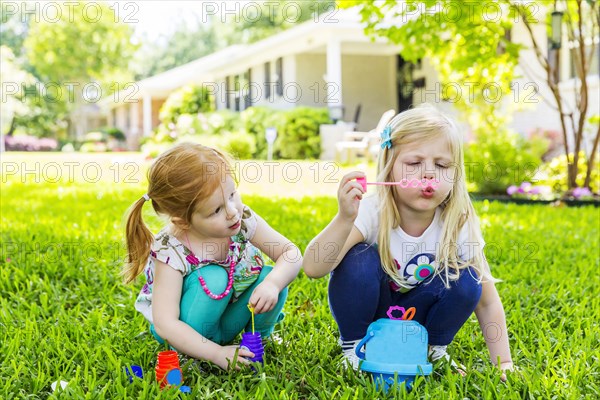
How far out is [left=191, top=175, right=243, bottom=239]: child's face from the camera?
6.86 ft

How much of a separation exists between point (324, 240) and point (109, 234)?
8.16 feet

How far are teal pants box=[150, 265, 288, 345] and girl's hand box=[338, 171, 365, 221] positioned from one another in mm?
457

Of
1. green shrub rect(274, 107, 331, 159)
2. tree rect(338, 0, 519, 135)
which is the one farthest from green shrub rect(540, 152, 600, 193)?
green shrub rect(274, 107, 331, 159)

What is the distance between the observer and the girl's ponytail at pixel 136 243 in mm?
2240

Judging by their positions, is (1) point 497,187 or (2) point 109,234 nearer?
→ (2) point 109,234

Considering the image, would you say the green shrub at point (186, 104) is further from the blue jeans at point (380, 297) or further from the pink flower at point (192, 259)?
the blue jeans at point (380, 297)

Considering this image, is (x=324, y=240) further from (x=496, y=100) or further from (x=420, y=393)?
(x=496, y=100)

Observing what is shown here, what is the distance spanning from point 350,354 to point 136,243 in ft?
2.63

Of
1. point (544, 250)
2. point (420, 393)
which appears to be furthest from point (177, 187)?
point (544, 250)

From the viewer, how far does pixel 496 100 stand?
351 inches

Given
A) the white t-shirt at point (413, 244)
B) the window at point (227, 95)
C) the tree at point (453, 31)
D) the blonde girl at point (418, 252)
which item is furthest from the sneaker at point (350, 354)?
the window at point (227, 95)

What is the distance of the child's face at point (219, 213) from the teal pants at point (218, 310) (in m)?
0.15

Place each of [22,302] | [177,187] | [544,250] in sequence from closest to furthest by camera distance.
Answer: [177,187] → [22,302] → [544,250]

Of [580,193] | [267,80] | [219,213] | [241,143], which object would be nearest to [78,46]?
[267,80]
